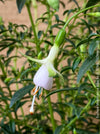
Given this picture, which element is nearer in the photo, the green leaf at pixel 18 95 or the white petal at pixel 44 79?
the white petal at pixel 44 79

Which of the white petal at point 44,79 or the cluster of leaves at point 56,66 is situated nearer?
the white petal at point 44,79

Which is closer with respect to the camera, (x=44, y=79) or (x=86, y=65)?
(x=44, y=79)

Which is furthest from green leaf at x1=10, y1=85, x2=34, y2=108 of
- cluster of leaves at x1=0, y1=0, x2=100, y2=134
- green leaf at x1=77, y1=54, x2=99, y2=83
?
green leaf at x1=77, y1=54, x2=99, y2=83

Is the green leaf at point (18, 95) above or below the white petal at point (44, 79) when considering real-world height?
below

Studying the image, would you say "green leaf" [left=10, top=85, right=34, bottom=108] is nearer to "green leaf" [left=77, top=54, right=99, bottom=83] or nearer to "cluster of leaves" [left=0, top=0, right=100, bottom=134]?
"cluster of leaves" [left=0, top=0, right=100, bottom=134]

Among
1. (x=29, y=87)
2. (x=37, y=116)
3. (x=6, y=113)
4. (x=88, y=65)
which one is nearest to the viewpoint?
(x=88, y=65)

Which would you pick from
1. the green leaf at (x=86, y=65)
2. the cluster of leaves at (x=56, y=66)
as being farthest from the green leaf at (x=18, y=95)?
the green leaf at (x=86, y=65)

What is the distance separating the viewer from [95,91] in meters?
0.47

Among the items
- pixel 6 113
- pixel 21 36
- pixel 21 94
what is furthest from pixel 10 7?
pixel 21 94

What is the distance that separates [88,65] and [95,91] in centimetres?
10

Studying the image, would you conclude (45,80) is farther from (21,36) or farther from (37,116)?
(37,116)

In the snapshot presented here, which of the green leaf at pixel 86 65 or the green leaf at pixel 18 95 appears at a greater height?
the green leaf at pixel 86 65

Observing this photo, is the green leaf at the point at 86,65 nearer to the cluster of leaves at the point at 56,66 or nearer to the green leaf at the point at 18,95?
the cluster of leaves at the point at 56,66

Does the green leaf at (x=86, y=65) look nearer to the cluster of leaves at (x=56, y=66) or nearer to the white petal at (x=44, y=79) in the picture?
the cluster of leaves at (x=56, y=66)
